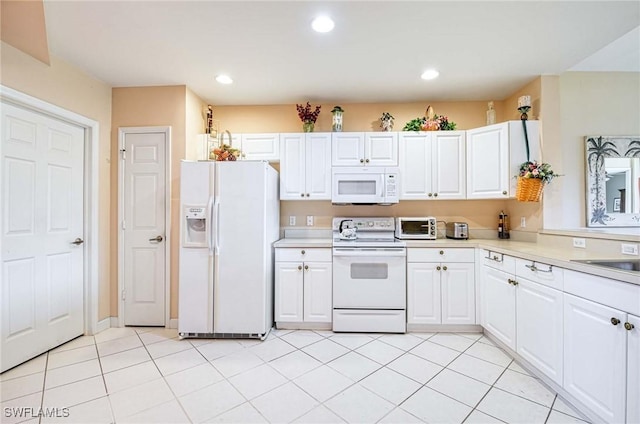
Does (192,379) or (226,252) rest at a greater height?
(226,252)

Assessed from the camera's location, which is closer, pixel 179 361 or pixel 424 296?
pixel 179 361

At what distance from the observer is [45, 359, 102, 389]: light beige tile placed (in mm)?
1894

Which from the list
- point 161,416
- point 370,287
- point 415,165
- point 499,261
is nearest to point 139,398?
point 161,416

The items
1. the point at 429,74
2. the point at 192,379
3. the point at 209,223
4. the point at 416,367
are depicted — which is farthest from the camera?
the point at 429,74

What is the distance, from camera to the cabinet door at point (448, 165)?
300 cm

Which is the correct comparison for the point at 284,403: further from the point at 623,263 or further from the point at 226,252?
the point at 623,263

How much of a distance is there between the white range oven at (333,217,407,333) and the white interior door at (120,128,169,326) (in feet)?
6.20

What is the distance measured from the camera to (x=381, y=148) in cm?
305

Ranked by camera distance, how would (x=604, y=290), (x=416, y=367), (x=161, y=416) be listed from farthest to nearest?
(x=416, y=367)
(x=161, y=416)
(x=604, y=290)

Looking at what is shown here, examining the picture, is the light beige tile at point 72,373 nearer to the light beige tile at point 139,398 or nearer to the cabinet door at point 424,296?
the light beige tile at point 139,398

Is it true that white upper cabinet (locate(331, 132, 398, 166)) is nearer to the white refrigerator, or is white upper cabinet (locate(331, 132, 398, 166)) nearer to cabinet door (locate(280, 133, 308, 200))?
cabinet door (locate(280, 133, 308, 200))

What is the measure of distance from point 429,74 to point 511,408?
110 inches

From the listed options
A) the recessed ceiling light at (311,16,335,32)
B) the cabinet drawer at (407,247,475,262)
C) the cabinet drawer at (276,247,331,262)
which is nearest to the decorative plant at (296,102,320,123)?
the recessed ceiling light at (311,16,335,32)

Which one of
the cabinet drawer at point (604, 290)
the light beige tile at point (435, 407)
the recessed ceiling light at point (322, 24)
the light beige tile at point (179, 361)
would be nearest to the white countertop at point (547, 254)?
the cabinet drawer at point (604, 290)
